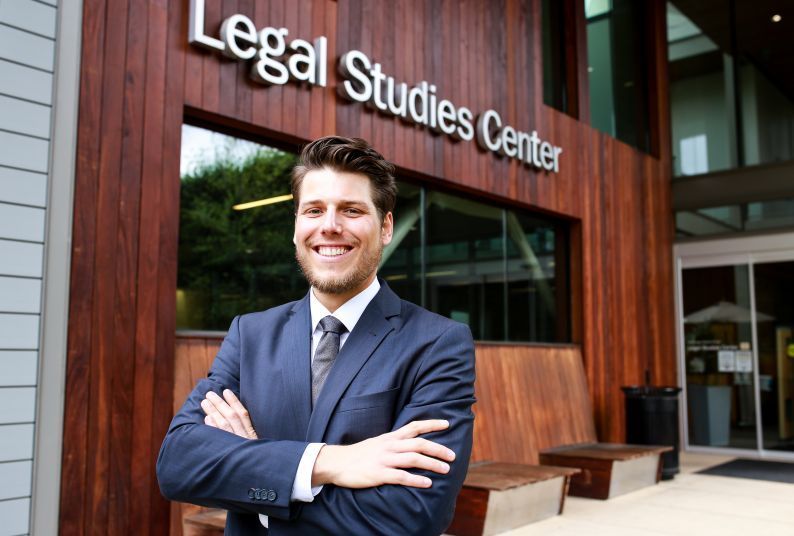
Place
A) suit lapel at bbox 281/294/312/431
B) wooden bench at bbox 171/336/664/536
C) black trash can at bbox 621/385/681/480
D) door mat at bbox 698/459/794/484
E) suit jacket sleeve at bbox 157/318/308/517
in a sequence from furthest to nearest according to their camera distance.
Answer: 1. door mat at bbox 698/459/794/484
2. black trash can at bbox 621/385/681/480
3. wooden bench at bbox 171/336/664/536
4. suit lapel at bbox 281/294/312/431
5. suit jacket sleeve at bbox 157/318/308/517

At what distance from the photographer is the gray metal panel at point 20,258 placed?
11.3ft

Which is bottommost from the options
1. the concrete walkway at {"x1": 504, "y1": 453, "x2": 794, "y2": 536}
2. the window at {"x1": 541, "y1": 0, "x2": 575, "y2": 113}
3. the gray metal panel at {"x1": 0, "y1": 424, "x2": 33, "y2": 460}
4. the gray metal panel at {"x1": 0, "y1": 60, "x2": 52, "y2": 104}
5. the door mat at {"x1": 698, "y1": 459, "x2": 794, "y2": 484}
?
the door mat at {"x1": 698, "y1": 459, "x2": 794, "y2": 484}

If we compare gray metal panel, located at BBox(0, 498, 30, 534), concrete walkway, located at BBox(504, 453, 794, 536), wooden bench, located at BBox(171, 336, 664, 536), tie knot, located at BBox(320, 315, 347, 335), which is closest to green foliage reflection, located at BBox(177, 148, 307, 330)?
gray metal panel, located at BBox(0, 498, 30, 534)

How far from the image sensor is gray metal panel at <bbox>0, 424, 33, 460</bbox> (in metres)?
3.37

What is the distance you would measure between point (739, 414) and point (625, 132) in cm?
377

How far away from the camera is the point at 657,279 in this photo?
9195mm

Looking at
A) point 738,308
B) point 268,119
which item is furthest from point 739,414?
point 268,119

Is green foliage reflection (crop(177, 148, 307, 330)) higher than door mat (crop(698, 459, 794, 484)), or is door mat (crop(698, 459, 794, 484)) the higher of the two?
green foliage reflection (crop(177, 148, 307, 330))

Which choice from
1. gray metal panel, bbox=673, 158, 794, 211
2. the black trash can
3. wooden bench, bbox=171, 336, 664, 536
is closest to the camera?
wooden bench, bbox=171, 336, 664, 536

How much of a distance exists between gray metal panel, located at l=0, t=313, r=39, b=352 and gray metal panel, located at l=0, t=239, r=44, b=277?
0.21 meters

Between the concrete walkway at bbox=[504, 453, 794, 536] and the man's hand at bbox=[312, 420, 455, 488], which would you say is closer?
the man's hand at bbox=[312, 420, 455, 488]

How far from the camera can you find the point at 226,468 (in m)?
1.68

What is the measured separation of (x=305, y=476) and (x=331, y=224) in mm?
601

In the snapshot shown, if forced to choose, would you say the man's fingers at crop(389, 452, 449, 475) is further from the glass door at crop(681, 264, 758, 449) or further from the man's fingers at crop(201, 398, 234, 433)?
the glass door at crop(681, 264, 758, 449)
